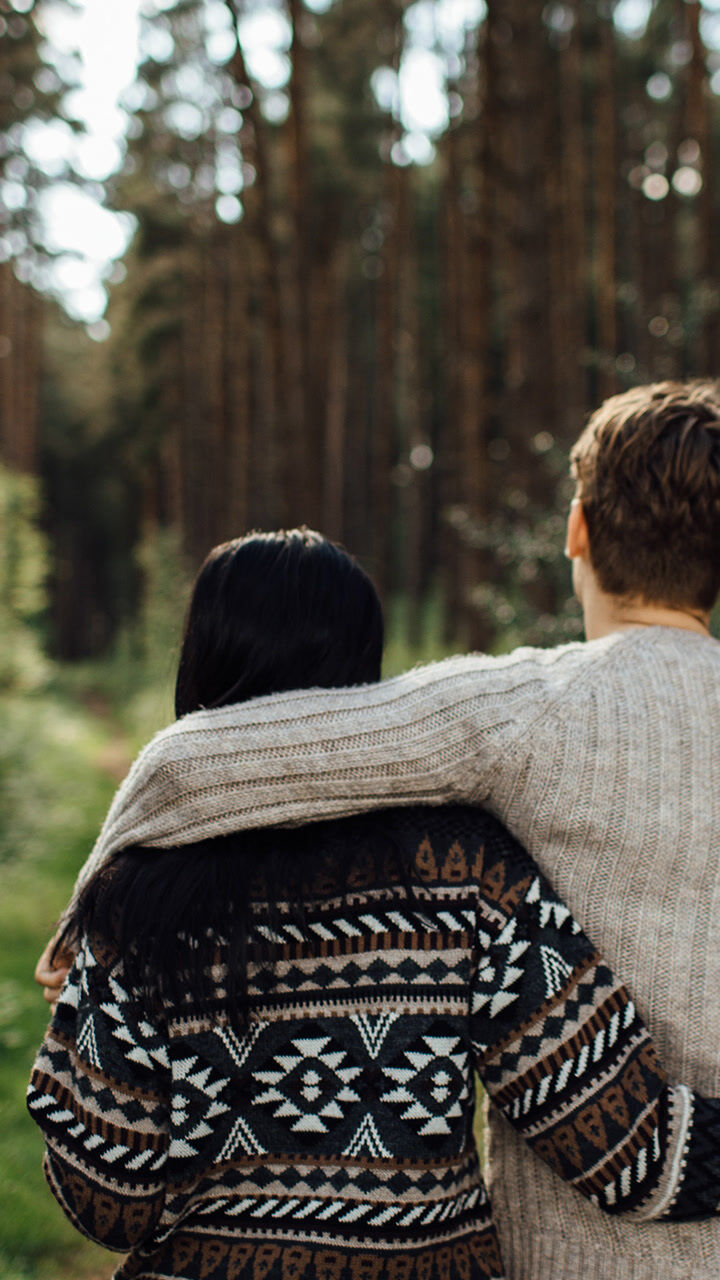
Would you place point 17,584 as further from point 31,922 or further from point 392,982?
point 392,982

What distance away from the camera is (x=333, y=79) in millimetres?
14844

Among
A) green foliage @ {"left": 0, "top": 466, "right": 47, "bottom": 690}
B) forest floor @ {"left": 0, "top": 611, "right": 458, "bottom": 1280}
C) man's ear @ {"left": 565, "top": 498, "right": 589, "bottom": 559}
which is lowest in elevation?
forest floor @ {"left": 0, "top": 611, "right": 458, "bottom": 1280}

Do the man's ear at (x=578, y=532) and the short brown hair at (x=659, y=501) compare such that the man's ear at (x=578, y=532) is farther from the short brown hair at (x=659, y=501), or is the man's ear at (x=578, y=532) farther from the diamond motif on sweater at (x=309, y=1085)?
the diamond motif on sweater at (x=309, y=1085)

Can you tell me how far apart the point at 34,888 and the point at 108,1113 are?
5.90 m

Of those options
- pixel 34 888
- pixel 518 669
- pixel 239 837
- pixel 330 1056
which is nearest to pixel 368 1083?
pixel 330 1056

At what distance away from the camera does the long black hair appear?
1340 millimetres

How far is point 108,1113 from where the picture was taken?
4.36 feet

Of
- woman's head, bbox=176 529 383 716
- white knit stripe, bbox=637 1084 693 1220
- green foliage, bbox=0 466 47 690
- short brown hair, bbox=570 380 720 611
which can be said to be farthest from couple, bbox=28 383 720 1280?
green foliage, bbox=0 466 47 690

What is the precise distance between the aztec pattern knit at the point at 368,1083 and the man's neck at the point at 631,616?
497mm

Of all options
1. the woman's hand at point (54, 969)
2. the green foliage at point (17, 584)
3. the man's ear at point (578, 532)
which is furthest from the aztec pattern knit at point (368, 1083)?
the green foliage at point (17, 584)

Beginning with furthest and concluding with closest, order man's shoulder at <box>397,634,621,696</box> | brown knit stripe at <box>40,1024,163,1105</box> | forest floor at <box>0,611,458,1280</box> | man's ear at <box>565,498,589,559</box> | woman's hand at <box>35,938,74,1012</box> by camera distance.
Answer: forest floor at <box>0,611,458,1280</box>
man's ear at <box>565,498,589,559</box>
woman's hand at <box>35,938,74,1012</box>
man's shoulder at <box>397,634,621,696</box>
brown knit stripe at <box>40,1024,163,1105</box>

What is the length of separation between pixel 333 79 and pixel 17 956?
13873 mm

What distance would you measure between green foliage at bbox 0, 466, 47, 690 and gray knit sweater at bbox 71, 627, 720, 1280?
9.15 metres

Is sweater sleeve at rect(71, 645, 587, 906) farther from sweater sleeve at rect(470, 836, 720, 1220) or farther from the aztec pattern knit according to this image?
sweater sleeve at rect(470, 836, 720, 1220)
